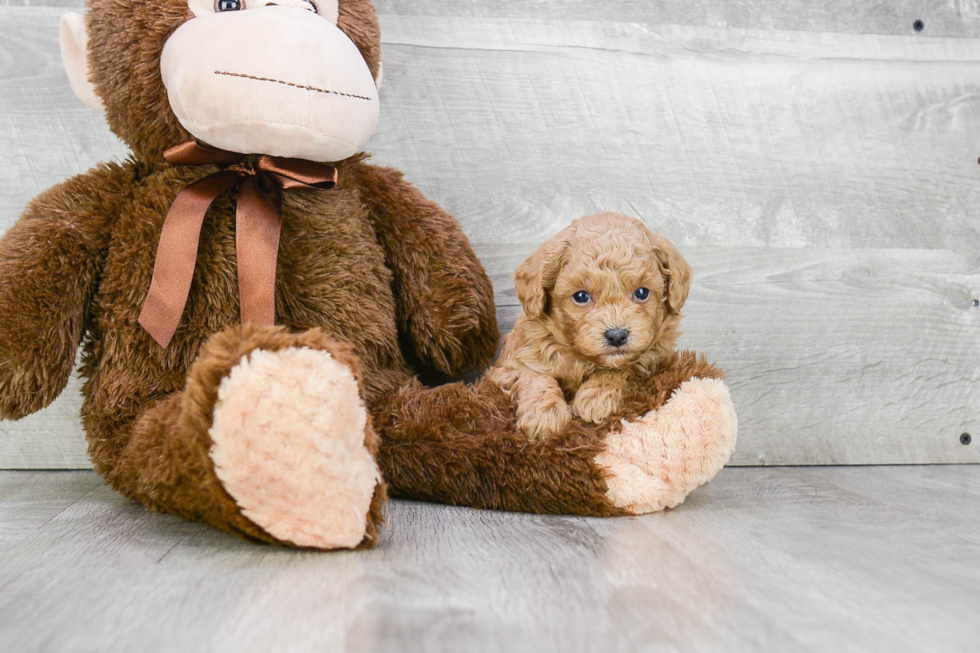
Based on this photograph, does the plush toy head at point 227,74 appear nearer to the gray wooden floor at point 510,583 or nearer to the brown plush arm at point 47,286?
the brown plush arm at point 47,286

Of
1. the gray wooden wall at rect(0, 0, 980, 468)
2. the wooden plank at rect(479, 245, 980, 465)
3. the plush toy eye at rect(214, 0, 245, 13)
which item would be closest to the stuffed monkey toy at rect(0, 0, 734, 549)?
the plush toy eye at rect(214, 0, 245, 13)

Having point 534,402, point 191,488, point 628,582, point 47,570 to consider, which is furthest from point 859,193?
point 47,570

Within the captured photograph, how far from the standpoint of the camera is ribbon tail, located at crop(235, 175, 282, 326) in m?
1.07

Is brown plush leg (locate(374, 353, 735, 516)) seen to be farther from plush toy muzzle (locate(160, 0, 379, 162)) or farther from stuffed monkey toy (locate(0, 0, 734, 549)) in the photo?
plush toy muzzle (locate(160, 0, 379, 162))

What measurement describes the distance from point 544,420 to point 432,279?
33 cm

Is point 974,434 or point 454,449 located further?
point 974,434

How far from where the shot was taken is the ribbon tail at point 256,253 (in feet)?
3.52

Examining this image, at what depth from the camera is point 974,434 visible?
160cm

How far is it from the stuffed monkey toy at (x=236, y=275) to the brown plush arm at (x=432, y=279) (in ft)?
0.28

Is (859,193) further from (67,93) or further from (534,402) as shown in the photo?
(67,93)

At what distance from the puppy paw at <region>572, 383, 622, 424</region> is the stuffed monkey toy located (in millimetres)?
21

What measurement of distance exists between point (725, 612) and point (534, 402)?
1.46ft

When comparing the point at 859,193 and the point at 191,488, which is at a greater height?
the point at 859,193

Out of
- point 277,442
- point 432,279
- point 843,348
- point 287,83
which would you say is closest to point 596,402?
point 432,279
